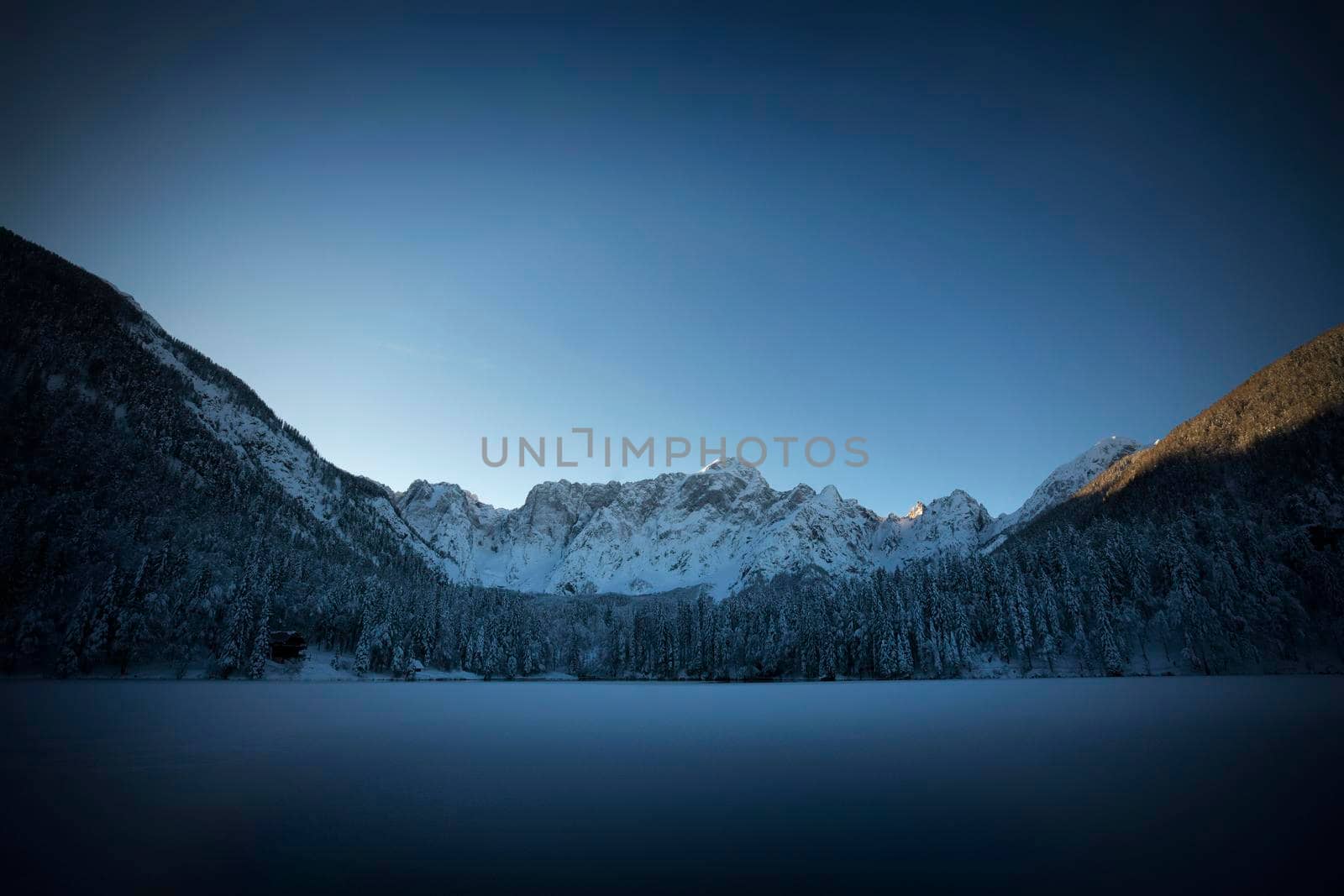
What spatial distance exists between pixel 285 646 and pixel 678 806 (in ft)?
368

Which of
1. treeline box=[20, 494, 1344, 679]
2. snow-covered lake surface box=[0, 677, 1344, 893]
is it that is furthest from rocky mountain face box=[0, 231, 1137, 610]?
snow-covered lake surface box=[0, 677, 1344, 893]

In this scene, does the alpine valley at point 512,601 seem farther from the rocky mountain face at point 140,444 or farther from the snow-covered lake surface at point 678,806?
the snow-covered lake surface at point 678,806

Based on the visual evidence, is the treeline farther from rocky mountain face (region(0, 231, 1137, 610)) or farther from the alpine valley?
rocky mountain face (region(0, 231, 1137, 610))

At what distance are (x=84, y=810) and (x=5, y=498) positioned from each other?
339 ft

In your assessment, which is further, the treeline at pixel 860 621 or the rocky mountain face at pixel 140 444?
the rocky mountain face at pixel 140 444

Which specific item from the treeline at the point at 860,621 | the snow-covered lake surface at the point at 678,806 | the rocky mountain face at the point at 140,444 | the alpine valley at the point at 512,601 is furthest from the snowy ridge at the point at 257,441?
the snow-covered lake surface at the point at 678,806

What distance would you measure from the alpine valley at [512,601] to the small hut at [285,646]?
3388mm

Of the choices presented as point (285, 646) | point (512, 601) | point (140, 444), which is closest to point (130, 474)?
point (140, 444)

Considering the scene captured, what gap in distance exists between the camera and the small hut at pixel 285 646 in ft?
325

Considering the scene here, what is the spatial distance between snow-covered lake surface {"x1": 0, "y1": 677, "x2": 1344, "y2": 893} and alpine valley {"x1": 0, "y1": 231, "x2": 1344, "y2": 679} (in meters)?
70.4

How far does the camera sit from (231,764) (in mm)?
18078

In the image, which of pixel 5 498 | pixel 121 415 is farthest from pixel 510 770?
pixel 121 415

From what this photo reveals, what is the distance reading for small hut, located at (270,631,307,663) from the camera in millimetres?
98938

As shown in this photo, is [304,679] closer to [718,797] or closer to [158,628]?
[158,628]
